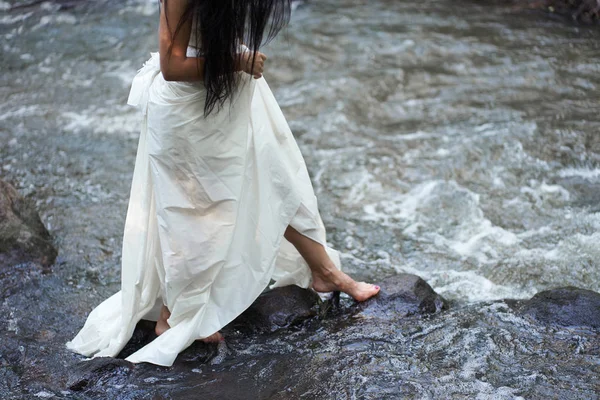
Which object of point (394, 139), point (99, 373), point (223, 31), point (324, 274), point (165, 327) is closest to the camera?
point (223, 31)

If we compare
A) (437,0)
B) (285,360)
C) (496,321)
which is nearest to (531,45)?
(437,0)

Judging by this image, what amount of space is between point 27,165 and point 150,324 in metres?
2.93

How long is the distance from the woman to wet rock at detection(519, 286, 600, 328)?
1.12 metres

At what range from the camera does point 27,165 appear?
608cm

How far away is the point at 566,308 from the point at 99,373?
7.13ft

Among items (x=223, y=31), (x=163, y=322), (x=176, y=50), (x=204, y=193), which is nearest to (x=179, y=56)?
(x=176, y=50)

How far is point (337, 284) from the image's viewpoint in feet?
12.5

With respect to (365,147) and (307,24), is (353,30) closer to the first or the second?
(307,24)

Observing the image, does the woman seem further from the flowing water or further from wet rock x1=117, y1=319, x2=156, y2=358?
the flowing water

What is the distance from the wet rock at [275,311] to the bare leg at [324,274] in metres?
0.11

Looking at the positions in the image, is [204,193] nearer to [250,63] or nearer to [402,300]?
[250,63]

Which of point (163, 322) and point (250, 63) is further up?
point (250, 63)

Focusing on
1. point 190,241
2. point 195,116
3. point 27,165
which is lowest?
point 27,165

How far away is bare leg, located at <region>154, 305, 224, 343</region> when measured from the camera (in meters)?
3.52
